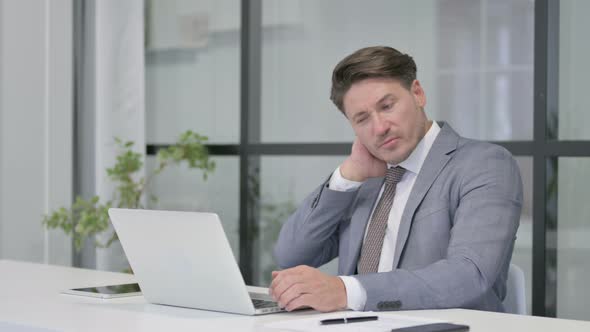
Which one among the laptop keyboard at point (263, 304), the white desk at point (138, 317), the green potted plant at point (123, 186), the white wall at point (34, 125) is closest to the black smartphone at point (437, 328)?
the white desk at point (138, 317)

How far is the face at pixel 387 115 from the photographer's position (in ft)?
8.16

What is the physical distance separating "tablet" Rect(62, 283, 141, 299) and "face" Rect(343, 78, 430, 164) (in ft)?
2.66

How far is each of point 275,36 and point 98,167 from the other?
1.18 metres

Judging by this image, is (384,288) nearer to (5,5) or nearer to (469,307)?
(469,307)

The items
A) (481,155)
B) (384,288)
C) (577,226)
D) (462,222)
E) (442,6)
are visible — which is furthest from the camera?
(442,6)

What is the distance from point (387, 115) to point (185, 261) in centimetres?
85

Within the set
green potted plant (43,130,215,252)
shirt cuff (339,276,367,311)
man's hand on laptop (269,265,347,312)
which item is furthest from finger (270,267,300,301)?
green potted plant (43,130,215,252)

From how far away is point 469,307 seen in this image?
2.12 m

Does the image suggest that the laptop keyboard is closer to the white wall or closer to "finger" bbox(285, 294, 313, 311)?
"finger" bbox(285, 294, 313, 311)

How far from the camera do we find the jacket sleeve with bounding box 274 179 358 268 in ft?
8.59

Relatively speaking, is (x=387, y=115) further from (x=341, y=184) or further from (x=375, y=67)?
(x=341, y=184)

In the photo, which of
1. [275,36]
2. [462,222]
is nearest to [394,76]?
[462,222]

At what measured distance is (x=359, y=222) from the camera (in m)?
2.59

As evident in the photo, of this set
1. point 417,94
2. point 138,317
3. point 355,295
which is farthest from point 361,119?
point 138,317
